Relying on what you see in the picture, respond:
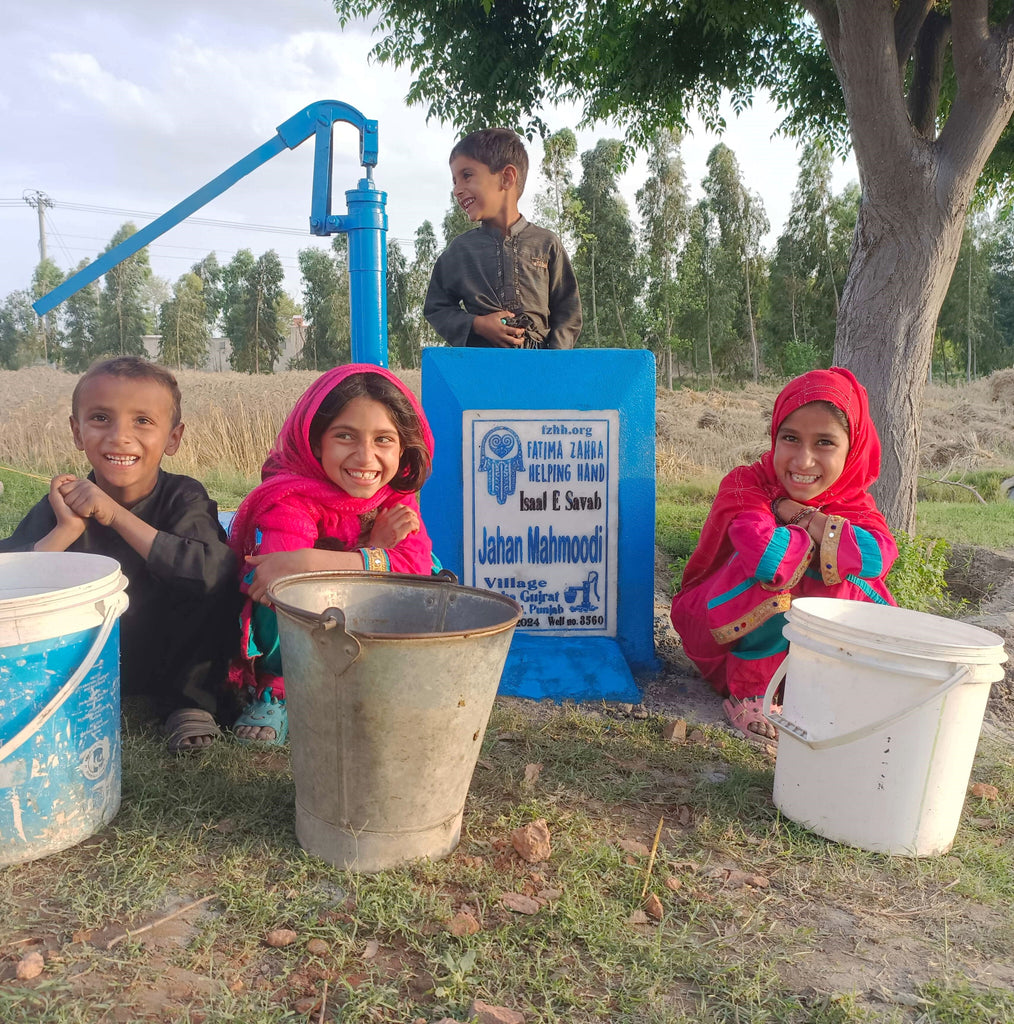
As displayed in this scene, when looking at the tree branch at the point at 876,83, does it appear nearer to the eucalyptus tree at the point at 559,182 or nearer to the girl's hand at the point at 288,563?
the girl's hand at the point at 288,563

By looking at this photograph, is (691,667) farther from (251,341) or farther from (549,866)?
(251,341)

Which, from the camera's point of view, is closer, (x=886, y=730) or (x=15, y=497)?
(x=886, y=730)

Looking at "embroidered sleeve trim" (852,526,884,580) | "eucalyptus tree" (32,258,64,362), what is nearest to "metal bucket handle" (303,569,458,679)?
"embroidered sleeve trim" (852,526,884,580)

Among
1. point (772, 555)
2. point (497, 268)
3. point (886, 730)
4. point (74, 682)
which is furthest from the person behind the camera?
point (497, 268)

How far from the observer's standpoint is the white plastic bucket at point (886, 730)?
197cm

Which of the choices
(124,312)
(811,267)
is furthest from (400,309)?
(124,312)

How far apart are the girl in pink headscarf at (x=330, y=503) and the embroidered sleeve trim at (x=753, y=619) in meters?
1.07

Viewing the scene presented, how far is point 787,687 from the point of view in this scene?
2277 millimetres

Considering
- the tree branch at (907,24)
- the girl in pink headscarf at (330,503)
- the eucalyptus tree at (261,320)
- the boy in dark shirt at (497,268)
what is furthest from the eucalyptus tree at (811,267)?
the girl in pink headscarf at (330,503)

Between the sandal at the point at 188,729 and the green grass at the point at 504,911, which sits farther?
the sandal at the point at 188,729

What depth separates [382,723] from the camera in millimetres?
1726

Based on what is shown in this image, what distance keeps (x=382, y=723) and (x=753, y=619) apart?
158 centimetres

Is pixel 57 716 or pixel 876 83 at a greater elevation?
pixel 876 83

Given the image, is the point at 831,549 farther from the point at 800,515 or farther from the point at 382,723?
the point at 382,723
